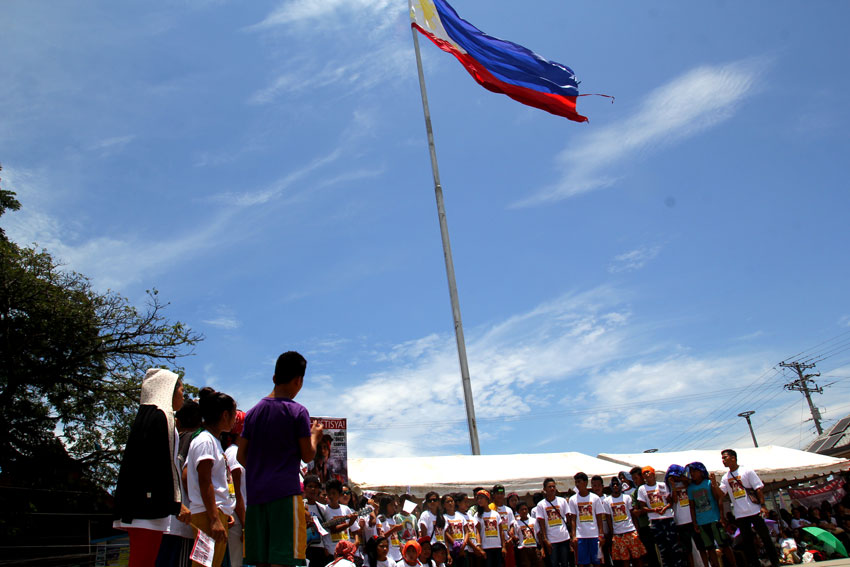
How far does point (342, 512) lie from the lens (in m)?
8.23

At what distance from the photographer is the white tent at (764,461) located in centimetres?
1526

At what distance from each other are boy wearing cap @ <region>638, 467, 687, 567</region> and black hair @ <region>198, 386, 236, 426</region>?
820cm

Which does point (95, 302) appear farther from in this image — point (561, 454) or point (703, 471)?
point (703, 471)

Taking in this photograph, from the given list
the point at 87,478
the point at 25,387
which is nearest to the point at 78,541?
the point at 87,478

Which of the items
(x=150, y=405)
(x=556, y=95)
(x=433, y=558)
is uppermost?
(x=556, y=95)

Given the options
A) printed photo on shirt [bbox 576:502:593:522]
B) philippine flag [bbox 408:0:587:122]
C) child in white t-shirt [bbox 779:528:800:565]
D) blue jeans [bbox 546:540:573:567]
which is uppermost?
philippine flag [bbox 408:0:587:122]

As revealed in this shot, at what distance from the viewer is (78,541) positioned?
1827cm

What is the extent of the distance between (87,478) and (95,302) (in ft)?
16.9

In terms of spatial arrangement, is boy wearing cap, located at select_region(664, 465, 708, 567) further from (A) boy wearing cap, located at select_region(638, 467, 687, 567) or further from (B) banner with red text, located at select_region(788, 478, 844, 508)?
(B) banner with red text, located at select_region(788, 478, 844, 508)

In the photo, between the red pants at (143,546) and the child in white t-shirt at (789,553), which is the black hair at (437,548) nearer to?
the red pants at (143,546)

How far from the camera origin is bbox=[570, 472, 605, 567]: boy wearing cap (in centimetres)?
980

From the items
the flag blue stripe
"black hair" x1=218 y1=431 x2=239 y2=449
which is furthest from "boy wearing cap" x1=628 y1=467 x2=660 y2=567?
the flag blue stripe

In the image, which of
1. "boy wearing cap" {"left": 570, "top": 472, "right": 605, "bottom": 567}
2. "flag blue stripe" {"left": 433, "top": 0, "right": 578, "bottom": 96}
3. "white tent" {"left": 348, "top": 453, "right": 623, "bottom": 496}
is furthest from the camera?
"flag blue stripe" {"left": 433, "top": 0, "right": 578, "bottom": 96}

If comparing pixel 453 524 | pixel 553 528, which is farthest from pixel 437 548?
pixel 553 528
